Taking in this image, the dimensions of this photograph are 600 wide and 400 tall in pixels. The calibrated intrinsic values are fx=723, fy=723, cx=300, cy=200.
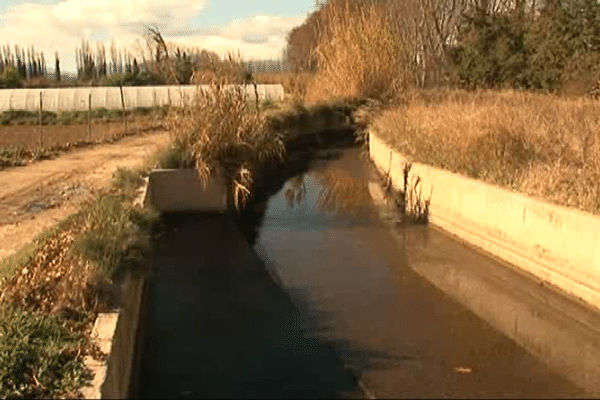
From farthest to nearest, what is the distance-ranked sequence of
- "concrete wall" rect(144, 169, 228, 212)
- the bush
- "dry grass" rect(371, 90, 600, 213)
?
"concrete wall" rect(144, 169, 228, 212) → "dry grass" rect(371, 90, 600, 213) → the bush

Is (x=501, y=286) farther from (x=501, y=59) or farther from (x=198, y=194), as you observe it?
(x=501, y=59)

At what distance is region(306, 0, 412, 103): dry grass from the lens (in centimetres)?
2034

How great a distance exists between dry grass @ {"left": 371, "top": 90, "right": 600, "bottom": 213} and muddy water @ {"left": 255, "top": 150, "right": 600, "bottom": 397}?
951mm

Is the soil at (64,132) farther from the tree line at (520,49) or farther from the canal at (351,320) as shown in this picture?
the canal at (351,320)

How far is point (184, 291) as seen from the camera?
688 centimetres

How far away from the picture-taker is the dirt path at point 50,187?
815 centimetres

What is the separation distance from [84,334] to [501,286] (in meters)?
4.32

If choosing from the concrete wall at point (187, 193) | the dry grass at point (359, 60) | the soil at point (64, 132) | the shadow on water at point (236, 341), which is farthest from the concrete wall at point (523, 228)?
the soil at point (64, 132)

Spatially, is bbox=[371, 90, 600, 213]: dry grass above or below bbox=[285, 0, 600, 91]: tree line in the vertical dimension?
below

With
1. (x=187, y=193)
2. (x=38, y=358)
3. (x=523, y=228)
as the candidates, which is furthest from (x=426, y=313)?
(x=187, y=193)

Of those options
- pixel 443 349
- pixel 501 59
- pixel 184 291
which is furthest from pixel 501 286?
pixel 501 59

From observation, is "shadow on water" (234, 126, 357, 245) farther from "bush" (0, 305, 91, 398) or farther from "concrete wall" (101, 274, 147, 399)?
"bush" (0, 305, 91, 398)

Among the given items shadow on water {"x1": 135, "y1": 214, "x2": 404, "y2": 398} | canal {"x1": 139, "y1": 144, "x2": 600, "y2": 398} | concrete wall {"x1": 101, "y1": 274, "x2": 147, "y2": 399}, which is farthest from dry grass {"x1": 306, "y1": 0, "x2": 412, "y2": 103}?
concrete wall {"x1": 101, "y1": 274, "x2": 147, "y2": 399}

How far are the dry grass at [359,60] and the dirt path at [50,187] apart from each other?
6793 millimetres
